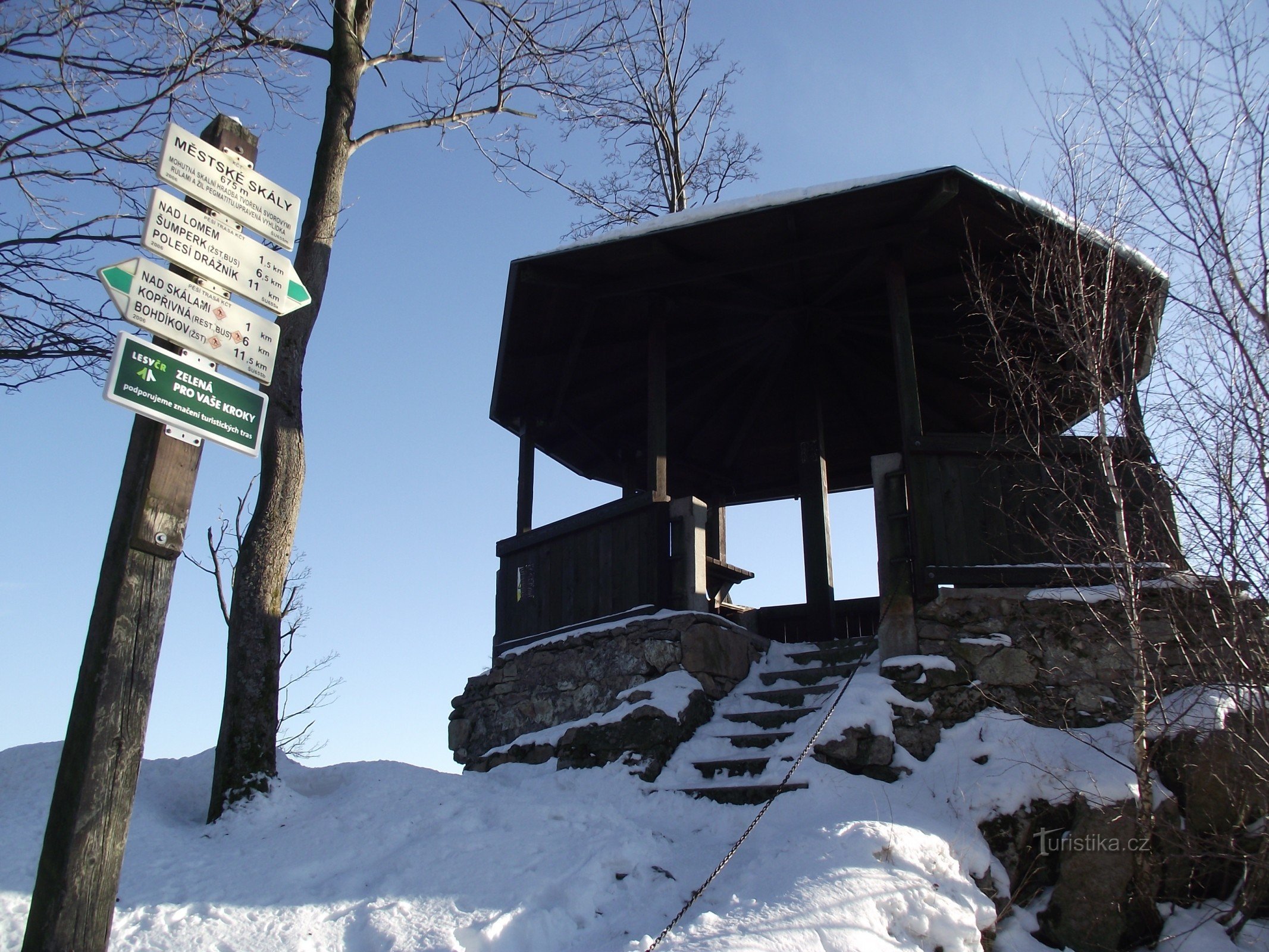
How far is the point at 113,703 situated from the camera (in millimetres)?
3150

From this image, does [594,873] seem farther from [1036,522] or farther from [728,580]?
[728,580]

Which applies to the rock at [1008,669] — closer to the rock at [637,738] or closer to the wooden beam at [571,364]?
the rock at [637,738]

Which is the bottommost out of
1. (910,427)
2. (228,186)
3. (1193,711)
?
(1193,711)

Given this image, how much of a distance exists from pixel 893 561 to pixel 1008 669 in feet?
3.19

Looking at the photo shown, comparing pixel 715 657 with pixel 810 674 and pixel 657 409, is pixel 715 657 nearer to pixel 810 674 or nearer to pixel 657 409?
pixel 810 674

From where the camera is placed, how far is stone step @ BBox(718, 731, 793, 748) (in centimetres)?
621

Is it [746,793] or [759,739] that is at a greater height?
[759,739]

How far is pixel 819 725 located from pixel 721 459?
6042mm

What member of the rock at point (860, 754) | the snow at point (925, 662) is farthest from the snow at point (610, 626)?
the rock at point (860, 754)

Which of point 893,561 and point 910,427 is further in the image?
point 910,427

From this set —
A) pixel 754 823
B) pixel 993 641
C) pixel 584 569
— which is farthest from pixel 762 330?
pixel 754 823

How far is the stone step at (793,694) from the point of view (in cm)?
664

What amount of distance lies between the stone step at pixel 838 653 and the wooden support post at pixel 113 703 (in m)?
4.95

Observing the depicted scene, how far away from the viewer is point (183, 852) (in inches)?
193
